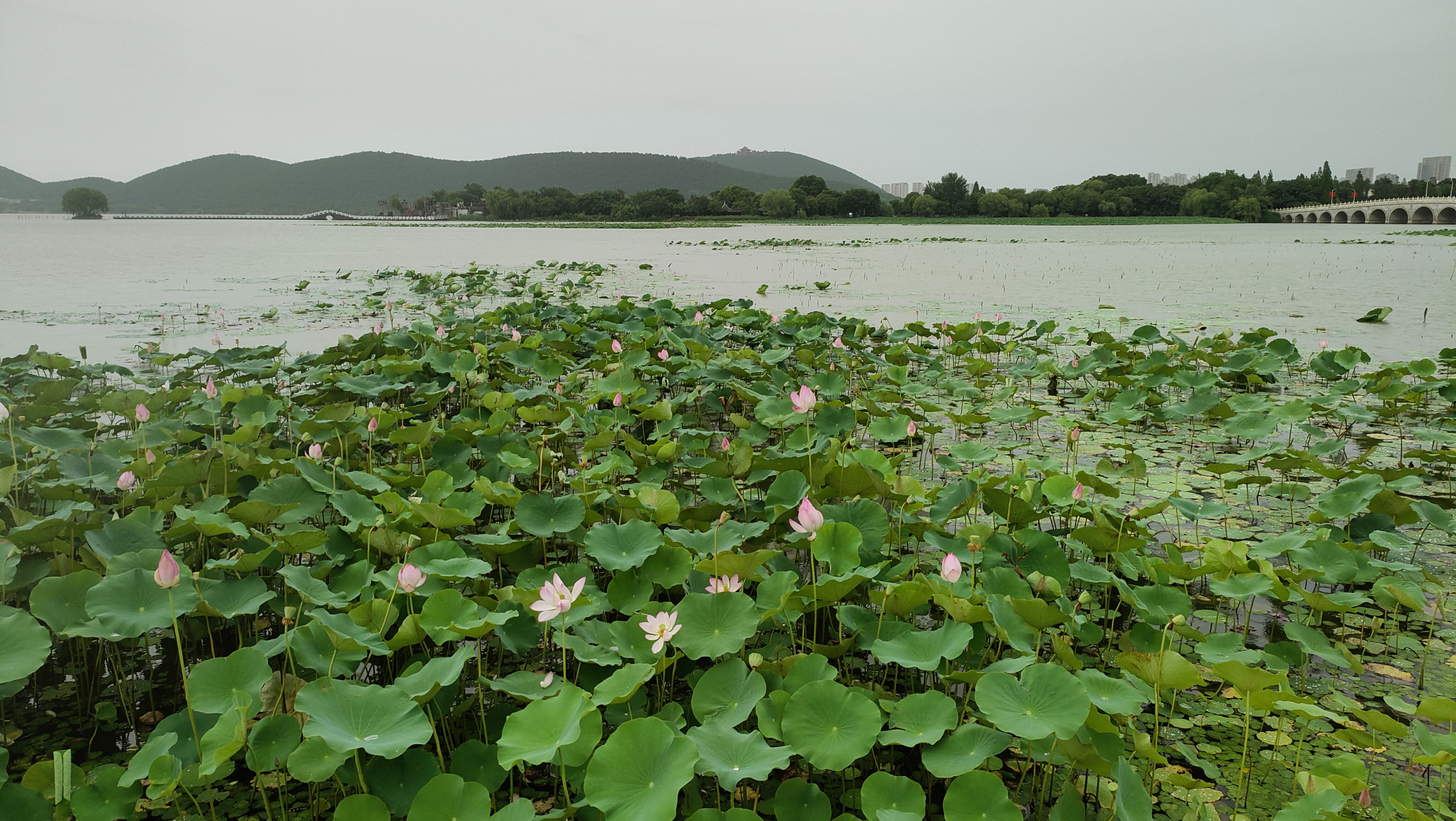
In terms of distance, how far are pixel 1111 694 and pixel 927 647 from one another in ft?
1.22

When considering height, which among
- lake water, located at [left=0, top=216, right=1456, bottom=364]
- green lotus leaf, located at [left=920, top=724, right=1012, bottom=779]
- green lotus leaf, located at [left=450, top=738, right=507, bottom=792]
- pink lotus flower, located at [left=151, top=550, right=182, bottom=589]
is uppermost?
lake water, located at [left=0, top=216, right=1456, bottom=364]

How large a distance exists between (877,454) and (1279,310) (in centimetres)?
838

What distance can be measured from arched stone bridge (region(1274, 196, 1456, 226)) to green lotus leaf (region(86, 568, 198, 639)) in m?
68.5

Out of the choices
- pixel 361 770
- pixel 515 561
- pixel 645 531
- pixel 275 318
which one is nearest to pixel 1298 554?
pixel 645 531

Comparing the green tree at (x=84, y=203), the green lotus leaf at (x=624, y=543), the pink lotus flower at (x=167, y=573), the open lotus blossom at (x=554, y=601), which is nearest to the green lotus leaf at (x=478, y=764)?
the open lotus blossom at (x=554, y=601)

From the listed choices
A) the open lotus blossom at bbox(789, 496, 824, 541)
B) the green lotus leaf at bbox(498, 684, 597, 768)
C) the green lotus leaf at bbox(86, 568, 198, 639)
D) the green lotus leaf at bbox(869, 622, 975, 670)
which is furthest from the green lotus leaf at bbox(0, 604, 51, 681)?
the green lotus leaf at bbox(869, 622, 975, 670)

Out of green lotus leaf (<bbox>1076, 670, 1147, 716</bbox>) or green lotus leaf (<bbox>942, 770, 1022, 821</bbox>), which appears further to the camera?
green lotus leaf (<bbox>1076, 670, 1147, 716</bbox>)

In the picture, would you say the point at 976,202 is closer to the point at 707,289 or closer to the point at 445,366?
the point at 707,289

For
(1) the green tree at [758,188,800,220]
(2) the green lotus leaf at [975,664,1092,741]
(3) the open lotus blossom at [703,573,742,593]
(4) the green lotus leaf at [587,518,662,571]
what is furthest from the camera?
(1) the green tree at [758,188,800,220]

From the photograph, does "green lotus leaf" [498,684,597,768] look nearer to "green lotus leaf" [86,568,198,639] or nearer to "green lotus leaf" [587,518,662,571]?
"green lotus leaf" [587,518,662,571]

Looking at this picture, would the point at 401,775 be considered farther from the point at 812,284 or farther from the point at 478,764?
the point at 812,284

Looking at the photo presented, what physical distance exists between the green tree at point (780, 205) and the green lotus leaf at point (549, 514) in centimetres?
6699

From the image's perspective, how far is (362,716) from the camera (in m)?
1.44

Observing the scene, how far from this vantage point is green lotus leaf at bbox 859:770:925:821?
4.42 feet
